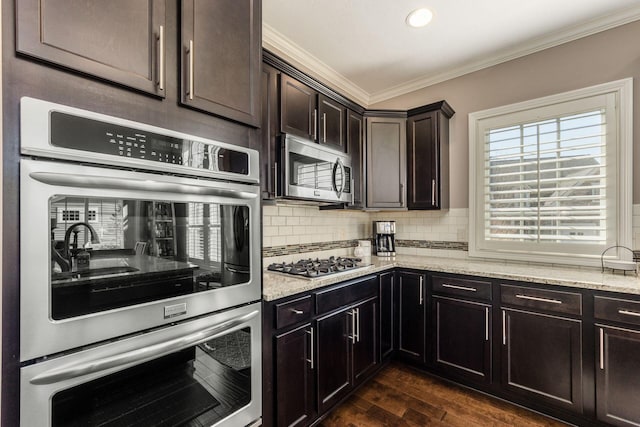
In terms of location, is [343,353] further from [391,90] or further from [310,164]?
[391,90]

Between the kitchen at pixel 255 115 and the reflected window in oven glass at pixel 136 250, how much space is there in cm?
10

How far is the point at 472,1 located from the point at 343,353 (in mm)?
2544

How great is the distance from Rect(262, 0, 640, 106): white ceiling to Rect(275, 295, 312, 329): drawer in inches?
77.9

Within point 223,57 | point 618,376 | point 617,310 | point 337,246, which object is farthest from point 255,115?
point 618,376

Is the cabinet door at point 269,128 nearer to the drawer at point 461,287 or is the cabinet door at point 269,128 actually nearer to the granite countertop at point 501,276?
the granite countertop at point 501,276

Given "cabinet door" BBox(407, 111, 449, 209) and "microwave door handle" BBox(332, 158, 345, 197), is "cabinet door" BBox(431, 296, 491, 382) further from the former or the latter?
"microwave door handle" BBox(332, 158, 345, 197)

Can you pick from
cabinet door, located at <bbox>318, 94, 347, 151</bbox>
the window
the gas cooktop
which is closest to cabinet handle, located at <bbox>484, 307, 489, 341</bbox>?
the window

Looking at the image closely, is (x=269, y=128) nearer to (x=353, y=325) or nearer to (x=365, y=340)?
(x=353, y=325)

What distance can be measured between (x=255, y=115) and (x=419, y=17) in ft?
5.16

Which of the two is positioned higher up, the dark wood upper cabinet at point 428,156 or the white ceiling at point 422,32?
the white ceiling at point 422,32

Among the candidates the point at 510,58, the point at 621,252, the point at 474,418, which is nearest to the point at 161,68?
the point at 474,418

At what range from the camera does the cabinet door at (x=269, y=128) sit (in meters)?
1.84

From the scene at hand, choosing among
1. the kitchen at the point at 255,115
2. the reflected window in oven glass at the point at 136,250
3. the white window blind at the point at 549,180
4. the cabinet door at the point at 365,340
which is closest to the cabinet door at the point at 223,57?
the kitchen at the point at 255,115

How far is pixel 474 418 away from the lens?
1948 mm
